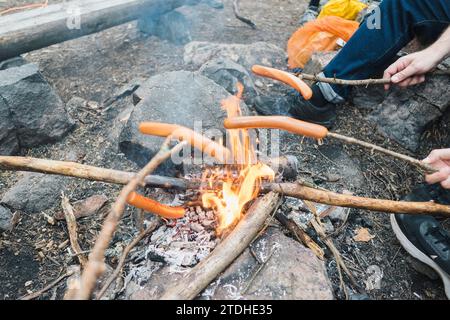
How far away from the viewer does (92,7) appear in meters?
4.47

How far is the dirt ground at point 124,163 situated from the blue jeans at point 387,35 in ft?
2.02

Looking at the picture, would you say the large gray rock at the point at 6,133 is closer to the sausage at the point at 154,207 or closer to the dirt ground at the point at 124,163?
the dirt ground at the point at 124,163

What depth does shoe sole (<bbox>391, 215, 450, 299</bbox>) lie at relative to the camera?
2.61 m

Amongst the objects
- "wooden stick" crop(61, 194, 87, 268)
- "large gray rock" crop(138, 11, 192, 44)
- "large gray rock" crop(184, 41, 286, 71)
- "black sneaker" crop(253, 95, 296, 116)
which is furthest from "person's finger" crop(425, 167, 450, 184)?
"large gray rock" crop(138, 11, 192, 44)

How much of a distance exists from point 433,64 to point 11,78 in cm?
413

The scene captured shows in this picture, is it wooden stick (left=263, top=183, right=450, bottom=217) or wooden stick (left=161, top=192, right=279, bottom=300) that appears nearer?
wooden stick (left=161, top=192, right=279, bottom=300)

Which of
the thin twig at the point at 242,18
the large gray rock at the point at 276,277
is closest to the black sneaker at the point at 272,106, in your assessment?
the large gray rock at the point at 276,277

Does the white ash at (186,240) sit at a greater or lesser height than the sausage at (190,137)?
lesser

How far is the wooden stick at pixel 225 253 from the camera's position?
5.79 ft

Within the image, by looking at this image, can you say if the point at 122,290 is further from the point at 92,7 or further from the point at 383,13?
the point at 92,7

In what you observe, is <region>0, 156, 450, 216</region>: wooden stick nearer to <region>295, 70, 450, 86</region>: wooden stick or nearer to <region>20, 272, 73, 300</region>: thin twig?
<region>20, 272, 73, 300</region>: thin twig

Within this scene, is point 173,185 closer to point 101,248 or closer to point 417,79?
point 101,248

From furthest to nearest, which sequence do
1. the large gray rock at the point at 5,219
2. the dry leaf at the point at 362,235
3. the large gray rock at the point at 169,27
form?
the large gray rock at the point at 169,27
the dry leaf at the point at 362,235
the large gray rock at the point at 5,219

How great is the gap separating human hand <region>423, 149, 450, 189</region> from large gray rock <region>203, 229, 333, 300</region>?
0.99 meters
